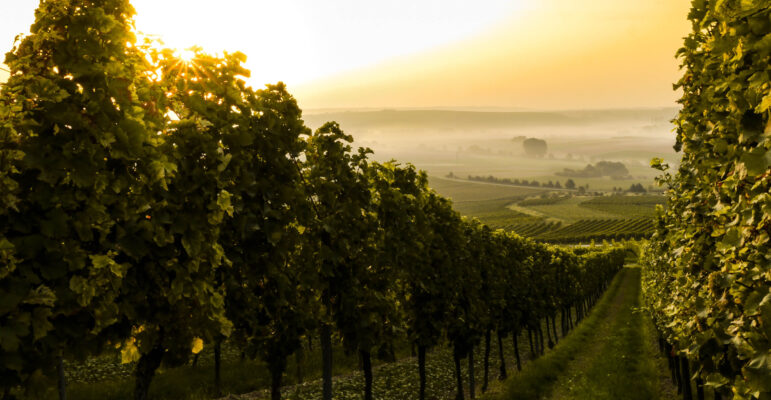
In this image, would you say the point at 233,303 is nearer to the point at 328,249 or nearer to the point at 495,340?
the point at 328,249

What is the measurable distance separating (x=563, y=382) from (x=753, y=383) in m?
19.4

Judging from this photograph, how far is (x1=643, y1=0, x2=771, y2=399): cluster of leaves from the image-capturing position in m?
4.25

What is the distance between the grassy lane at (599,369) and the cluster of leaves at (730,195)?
12.0m

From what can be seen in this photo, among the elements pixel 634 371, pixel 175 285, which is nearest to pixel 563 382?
pixel 634 371

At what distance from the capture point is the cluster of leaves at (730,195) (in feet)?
13.9

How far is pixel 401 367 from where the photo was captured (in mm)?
24219

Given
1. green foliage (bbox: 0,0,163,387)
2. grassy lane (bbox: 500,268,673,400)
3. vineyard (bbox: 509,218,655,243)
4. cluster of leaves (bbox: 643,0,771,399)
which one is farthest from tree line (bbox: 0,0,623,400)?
vineyard (bbox: 509,218,655,243)

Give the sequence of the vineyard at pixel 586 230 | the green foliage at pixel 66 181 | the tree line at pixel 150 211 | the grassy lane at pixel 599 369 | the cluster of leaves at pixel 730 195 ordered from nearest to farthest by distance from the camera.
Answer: the cluster of leaves at pixel 730 195 < the green foliage at pixel 66 181 < the tree line at pixel 150 211 < the grassy lane at pixel 599 369 < the vineyard at pixel 586 230

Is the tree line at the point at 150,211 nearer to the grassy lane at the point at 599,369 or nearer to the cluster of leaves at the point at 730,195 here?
the cluster of leaves at the point at 730,195

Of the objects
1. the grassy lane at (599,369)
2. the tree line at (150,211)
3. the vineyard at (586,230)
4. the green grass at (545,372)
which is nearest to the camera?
the tree line at (150,211)

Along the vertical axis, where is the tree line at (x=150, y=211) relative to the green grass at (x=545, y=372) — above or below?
above

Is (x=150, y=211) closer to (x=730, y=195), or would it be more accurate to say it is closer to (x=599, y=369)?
(x=730, y=195)

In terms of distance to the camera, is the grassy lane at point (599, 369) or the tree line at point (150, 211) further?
the grassy lane at point (599, 369)

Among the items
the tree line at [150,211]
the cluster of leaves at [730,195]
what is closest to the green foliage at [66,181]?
the tree line at [150,211]
